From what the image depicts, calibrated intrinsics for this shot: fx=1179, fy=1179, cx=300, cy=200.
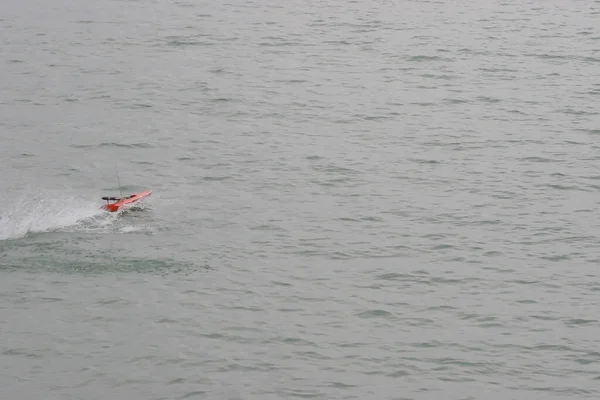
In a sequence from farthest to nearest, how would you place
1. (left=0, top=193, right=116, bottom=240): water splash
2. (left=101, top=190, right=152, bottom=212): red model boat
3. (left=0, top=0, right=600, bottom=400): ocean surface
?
(left=101, top=190, right=152, bottom=212): red model boat
(left=0, top=193, right=116, bottom=240): water splash
(left=0, top=0, right=600, bottom=400): ocean surface

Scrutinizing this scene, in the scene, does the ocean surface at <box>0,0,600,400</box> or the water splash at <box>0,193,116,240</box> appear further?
the water splash at <box>0,193,116,240</box>

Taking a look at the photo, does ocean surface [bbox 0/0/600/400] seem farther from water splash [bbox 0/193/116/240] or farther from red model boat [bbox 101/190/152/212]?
red model boat [bbox 101/190/152/212]

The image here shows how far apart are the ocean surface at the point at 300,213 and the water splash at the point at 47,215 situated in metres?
0.11

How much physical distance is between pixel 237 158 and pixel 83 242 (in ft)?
29.7

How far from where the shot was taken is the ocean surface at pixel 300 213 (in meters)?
24.1

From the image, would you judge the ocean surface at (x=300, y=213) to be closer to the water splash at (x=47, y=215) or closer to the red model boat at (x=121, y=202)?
the water splash at (x=47, y=215)

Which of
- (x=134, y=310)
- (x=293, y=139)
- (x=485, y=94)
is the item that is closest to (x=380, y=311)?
(x=134, y=310)

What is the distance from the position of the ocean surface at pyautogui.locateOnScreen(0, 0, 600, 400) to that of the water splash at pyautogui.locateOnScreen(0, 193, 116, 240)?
0.36 ft

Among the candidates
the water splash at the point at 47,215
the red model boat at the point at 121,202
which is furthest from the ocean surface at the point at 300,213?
the red model boat at the point at 121,202

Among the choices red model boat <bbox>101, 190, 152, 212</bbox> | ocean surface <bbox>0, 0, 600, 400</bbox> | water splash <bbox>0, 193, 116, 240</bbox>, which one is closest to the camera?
ocean surface <bbox>0, 0, 600, 400</bbox>

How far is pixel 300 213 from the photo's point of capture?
107ft

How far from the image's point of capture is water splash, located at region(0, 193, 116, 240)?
30109 mm

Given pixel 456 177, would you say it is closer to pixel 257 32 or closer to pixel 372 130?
pixel 372 130

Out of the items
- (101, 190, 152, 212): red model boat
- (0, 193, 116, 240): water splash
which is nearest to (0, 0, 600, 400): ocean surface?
(0, 193, 116, 240): water splash
